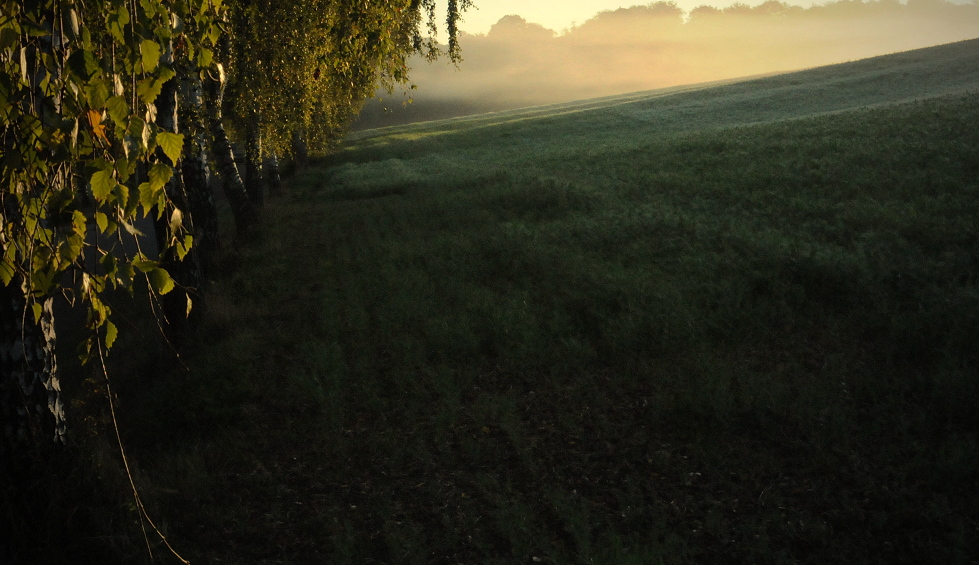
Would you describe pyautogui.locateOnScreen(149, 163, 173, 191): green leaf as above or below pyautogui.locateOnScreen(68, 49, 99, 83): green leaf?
below

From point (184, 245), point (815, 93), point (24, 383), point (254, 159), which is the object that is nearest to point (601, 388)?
point (24, 383)

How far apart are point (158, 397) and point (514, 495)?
17.5 feet

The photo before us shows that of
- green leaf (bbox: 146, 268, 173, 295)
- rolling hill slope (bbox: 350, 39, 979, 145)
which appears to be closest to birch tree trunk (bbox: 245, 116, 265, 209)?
green leaf (bbox: 146, 268, 173, 295)

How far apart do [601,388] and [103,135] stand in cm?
678

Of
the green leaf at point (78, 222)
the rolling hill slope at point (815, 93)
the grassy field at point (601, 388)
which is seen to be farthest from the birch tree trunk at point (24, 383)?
the rolling hill slope at point (815, 93)

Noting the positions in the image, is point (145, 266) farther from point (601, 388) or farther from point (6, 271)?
point (601, 388)

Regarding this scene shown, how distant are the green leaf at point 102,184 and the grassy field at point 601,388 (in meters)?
4.35

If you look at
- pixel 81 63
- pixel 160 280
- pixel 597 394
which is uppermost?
pixel 81 63

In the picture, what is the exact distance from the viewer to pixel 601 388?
27.1ft

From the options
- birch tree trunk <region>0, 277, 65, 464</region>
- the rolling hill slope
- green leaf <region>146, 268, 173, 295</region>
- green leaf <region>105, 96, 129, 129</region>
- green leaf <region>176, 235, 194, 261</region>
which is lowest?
birch tree trunk <region>0, 277, 65, 464</region>

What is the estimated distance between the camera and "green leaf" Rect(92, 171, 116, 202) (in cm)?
213

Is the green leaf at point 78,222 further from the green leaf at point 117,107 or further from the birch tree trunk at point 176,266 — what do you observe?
the birch tree trunk at point 176,266

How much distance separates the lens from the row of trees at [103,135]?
88.6 inches

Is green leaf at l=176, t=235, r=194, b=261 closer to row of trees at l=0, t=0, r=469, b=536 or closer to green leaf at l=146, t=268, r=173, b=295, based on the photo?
row of trees at l=0, t=0, r=469, b=536
